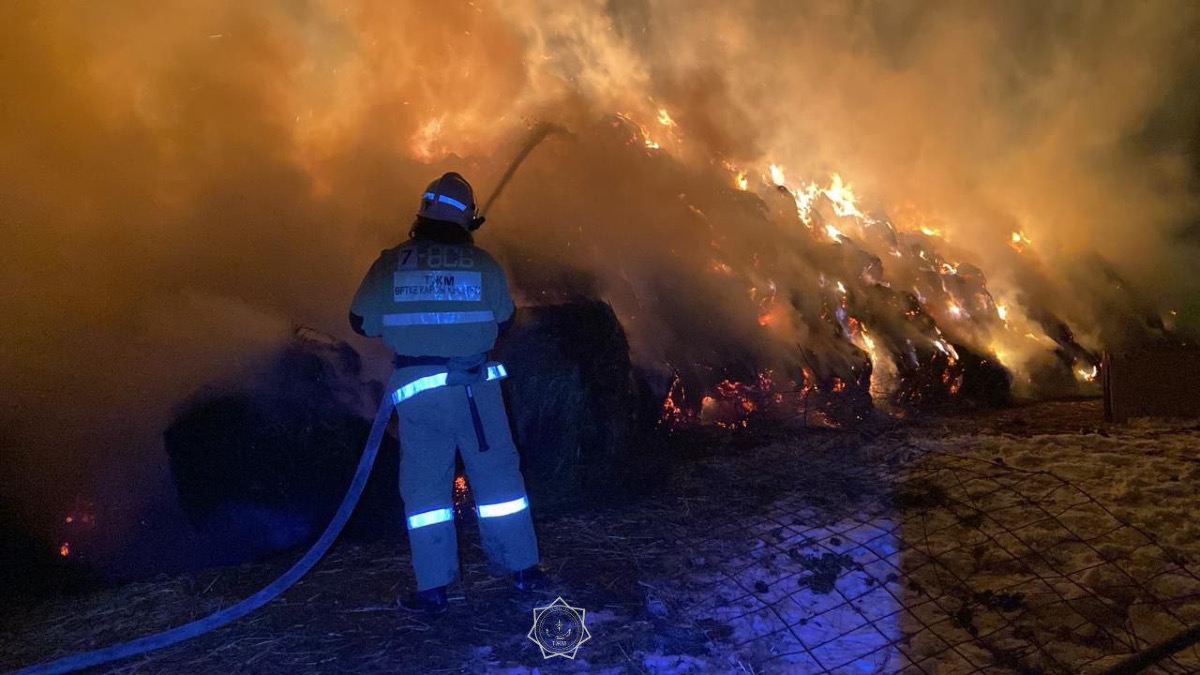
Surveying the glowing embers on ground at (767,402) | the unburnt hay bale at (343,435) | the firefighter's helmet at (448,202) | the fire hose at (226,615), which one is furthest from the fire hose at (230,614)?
the glowing embers on ground at (767,402)

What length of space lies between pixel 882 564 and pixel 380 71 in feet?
24.0

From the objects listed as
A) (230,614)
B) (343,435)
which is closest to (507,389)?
(343,435)

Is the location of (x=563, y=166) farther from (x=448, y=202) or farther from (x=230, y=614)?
(x=230, y=614)

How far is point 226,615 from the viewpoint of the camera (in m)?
3.60

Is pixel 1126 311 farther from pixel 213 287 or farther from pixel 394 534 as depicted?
pixel 213 287

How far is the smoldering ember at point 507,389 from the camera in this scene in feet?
11.9

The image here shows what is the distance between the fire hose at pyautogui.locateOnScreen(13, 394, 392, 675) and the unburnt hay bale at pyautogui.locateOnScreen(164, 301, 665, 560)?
79 centimetres

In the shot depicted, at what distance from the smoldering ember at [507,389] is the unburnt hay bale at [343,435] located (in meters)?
0.03

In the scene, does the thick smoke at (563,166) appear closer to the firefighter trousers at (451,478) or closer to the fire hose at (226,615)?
the fire hose at (226,615)

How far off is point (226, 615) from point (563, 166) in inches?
239

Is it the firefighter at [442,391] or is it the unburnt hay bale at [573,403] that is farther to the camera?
the unburnt hay bale at [573,403]

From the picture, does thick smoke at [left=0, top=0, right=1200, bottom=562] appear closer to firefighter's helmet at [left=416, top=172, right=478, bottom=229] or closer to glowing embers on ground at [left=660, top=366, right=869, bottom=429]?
glowing embers on ground at [left=660, top=366, right=869, bottom=429]

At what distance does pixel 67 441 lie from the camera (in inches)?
178

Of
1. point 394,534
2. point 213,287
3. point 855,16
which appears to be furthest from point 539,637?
point 855,16
